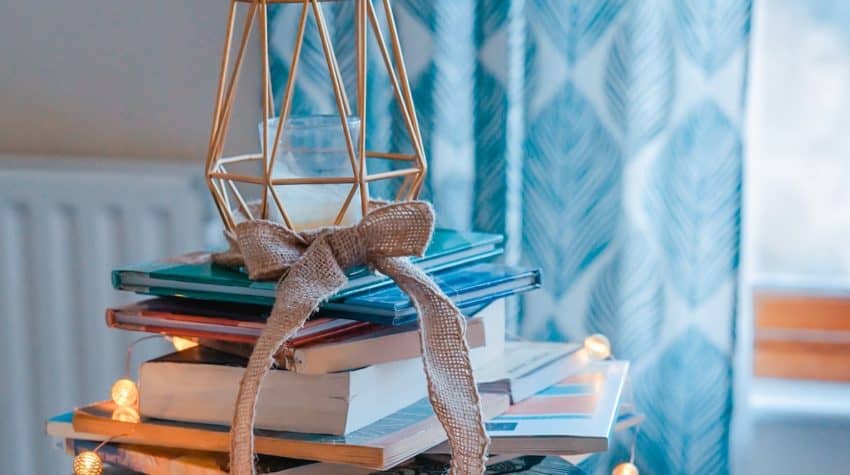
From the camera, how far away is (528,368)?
2.38ft

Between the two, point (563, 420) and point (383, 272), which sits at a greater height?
point (383, 272)

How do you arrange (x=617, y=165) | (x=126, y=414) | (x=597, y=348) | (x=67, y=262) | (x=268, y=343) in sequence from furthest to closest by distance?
(x=67, y=262), (x=617, y=165), (x=597, y=348), (x=126, y=414), (x=268, y=343)

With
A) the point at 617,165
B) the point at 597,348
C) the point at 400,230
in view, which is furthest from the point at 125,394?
the point at 617,165

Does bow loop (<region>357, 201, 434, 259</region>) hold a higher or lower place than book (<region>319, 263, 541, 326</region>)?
higher

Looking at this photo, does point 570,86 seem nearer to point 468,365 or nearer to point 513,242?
point 513,242

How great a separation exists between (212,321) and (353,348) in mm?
99

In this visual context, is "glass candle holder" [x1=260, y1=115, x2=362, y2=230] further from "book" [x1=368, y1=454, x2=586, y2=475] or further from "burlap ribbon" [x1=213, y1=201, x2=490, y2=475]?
"book" [x1=368, y1=454, x2=586, y2=475]

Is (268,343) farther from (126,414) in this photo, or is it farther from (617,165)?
(617,165)

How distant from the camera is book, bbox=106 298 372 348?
0.62 meters

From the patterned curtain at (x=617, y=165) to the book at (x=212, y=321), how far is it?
51cm

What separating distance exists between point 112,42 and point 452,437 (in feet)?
3.08

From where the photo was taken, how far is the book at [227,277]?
627 millimetres

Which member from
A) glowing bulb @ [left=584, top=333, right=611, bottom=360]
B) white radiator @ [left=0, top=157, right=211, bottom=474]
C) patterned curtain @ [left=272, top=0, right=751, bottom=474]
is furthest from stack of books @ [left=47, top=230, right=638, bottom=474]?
white radiator @ [left=0, top=157, right=211, bottom=474]

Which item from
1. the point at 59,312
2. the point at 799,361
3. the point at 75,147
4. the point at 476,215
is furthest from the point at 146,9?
the point at 799,361
